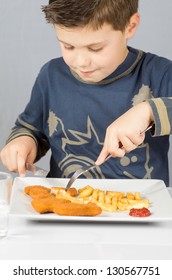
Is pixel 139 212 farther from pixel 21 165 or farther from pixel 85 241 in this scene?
pixel 21 165

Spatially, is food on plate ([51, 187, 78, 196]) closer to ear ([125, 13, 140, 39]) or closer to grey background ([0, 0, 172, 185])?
ear ([125, 13, 140, 39])

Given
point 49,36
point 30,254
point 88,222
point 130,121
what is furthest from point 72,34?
point 49,36

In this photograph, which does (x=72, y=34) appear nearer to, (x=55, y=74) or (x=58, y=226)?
(x=55, y=74)

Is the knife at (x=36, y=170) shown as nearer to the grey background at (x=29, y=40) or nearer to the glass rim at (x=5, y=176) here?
the glass rim at (x=5, y=176)

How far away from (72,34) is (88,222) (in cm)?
42

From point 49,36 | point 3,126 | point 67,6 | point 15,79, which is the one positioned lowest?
point 3,126

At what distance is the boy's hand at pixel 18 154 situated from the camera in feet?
4.50

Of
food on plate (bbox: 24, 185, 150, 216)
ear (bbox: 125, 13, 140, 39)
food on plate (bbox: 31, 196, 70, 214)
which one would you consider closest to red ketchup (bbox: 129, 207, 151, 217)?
food on plate (bbox: 24, 185, 150, 216)

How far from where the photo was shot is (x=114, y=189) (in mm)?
1260

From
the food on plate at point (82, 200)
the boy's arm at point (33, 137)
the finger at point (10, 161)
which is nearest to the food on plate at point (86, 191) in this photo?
the food on plate at point (82, 200)

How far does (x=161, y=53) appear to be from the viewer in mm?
2732

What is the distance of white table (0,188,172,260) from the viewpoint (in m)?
0.92

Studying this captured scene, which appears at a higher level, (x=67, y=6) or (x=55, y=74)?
(x=67, y=6)

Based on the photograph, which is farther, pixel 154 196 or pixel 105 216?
pixel 154 196
